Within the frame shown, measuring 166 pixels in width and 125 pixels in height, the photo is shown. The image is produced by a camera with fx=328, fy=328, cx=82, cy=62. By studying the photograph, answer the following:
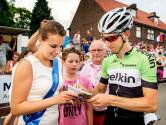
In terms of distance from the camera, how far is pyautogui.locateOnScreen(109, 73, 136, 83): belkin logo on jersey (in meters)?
3.37

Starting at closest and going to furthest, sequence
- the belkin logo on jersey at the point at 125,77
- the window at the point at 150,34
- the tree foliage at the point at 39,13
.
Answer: the belkin logo on jersey at the point at 125,77 → the tree foliage at the point at 39,13 → the window at the point at 150,34

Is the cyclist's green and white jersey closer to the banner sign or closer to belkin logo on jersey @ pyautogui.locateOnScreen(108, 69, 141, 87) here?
belkin logo on jersey @ pyautogui.locateOnScreen(108, 69, 141, 87)

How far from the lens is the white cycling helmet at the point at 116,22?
3.49m

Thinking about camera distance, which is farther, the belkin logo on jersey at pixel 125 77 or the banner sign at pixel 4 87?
the banner sign at pixel 4 87

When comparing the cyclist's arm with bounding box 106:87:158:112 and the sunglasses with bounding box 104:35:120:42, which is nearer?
the cyclist's arm with bounding box 106:87:158:112

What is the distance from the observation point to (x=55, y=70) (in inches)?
131

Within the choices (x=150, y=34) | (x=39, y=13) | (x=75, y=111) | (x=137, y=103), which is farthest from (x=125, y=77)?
(x=150, y=34)

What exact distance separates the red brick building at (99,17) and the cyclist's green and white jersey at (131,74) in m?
43.3

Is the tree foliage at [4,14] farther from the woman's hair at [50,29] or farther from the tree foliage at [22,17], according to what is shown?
the woman's hair at [50,29]

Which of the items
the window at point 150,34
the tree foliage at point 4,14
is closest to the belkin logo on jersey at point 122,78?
the tree foliage at point 4,14

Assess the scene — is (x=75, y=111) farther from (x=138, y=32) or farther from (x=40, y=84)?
(x=138, y=32)

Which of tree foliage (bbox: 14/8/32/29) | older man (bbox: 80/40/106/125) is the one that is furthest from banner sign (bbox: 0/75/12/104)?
tree foliage (bbox: 14/8/32/29)

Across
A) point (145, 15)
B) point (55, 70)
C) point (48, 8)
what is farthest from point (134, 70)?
point (145, 15)

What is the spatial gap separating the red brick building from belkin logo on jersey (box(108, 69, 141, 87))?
4329cm
